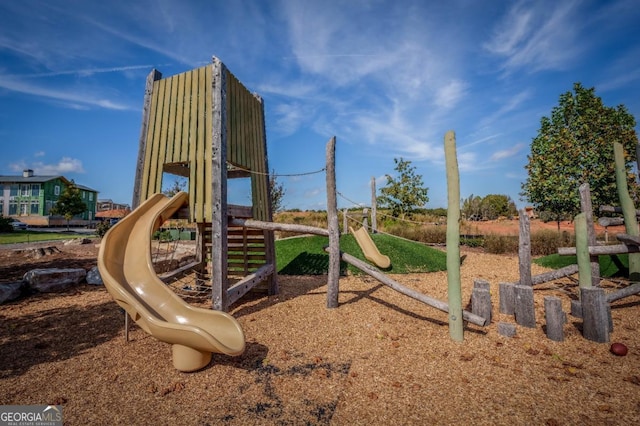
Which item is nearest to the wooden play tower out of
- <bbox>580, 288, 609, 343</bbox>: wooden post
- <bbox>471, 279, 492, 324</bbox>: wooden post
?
<bbox>471, 279, 492, 324</bbox>: wooden post

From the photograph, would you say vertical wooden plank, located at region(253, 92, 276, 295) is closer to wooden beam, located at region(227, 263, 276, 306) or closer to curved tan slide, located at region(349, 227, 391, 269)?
wooden beam, located at region(227, 263, 276, 306)

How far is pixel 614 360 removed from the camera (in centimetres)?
352

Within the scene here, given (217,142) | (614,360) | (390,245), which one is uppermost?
(217,142)

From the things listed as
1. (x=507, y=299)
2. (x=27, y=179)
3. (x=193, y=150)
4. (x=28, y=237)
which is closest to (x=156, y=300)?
(x=193, y=150)

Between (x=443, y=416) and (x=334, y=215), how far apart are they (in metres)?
3.56

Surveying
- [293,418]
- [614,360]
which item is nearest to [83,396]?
[293,418]

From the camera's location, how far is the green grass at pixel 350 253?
967 cm

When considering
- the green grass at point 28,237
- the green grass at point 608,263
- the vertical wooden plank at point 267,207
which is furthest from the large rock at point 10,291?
the green grass at point 28,237

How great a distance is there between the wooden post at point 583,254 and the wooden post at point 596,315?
0.75 m

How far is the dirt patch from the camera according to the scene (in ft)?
8.62

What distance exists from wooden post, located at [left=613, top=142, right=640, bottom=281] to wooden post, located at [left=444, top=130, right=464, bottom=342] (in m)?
5.24

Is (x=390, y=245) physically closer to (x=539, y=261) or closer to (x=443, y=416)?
(x=539, y=261)

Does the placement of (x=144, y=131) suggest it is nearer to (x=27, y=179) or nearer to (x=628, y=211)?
(x=628, y=211)

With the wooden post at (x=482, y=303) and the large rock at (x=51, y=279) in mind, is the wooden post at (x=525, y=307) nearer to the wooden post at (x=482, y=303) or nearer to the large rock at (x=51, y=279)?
the wooden post at (x=482, y=303)
